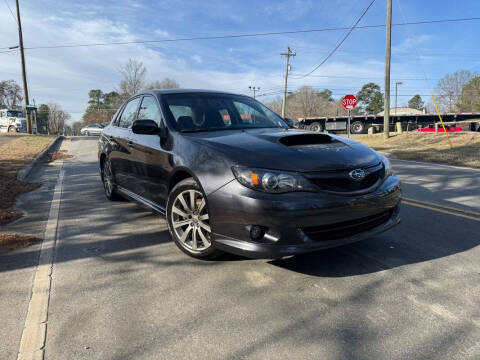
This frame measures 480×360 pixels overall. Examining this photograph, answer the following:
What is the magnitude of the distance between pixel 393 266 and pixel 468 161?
10.2 meters

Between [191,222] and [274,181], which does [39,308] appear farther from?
[274,181]

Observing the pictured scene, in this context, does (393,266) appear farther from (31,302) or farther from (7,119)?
(7,119)

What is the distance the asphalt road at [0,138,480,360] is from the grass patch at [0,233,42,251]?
32 centimetres

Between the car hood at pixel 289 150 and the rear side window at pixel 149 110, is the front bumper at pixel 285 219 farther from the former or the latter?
the rear side window at pixel 149 110

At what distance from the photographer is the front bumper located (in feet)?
8.70

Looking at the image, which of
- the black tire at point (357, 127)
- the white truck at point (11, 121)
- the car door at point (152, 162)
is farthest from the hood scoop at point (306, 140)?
the white truck at point (11, 121)

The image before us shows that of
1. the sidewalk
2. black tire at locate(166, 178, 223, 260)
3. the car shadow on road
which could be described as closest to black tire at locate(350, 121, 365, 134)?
A: the car shadow on road

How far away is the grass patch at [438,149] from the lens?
471 inches

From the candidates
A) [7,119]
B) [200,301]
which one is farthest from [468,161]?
[7,119]

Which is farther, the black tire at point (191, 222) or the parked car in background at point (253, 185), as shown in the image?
the black tire at point (191, 222)

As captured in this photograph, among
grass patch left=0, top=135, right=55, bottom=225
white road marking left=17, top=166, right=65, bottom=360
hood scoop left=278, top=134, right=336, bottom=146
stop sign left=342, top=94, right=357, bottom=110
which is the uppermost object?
stop sign left=342, top=94, right=357, bottom=110

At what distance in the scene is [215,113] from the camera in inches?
163

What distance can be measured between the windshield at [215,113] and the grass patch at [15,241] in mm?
1999

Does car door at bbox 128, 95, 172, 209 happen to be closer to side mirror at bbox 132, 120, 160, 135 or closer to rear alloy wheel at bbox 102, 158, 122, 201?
side mirror at bbox 132, 120, 160, 135
